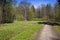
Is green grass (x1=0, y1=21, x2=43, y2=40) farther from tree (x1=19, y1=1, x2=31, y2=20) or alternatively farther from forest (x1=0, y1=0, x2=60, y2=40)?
tree (x1=19, y1=1, x2=31, y2=20)

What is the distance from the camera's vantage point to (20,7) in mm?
77375

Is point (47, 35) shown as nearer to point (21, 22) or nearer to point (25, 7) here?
point (21, 22)

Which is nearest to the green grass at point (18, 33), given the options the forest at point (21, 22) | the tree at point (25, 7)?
the forest at point (21, 22)

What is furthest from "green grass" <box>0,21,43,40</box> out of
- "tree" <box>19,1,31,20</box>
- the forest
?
"tree" <box>19,1,31,20</box>

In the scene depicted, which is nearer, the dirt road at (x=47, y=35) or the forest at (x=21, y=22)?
the dirt road at (x=47, y=35)

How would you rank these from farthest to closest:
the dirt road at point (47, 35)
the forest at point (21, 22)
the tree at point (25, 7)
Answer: the tree at point (25, 7), the forest at point (21, 22), the dirt road at point (47, 35)

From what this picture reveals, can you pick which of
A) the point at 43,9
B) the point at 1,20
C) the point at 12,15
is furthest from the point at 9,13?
the point at 43,9

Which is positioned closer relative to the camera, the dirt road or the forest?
the dirt road

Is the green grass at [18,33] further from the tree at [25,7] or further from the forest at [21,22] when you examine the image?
the tree at [25,7]

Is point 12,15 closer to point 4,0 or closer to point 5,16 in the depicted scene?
point 5,16

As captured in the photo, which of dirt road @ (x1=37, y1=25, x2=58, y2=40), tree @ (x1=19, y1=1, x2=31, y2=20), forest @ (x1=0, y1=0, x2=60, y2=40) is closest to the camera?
dirt road @ (x1=37, y1=25, x2=58, y2=40)

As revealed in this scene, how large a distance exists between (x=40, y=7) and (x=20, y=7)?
2868 centimetres

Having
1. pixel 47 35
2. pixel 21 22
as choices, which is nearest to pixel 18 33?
pixel 47 35

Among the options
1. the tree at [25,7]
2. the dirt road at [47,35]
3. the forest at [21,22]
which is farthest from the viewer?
the tree at [25,7]
